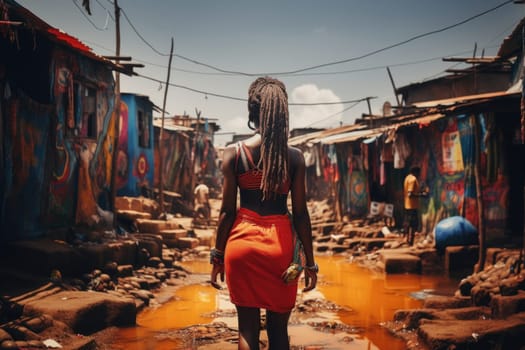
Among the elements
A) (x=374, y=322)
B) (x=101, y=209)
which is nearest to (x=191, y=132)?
(x=101, y=209)

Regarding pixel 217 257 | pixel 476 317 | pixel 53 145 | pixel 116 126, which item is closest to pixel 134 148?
pixel 116 126

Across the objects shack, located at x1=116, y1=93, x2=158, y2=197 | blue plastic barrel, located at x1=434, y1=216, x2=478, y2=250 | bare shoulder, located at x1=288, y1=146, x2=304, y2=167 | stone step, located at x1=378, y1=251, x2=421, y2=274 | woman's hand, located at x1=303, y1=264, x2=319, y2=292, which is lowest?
stone step, located at x1=378, y1=251, x2=421, y2=274

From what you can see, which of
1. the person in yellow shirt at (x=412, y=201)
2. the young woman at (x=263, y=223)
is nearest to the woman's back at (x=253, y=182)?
the young woman at (x=263, y=223)

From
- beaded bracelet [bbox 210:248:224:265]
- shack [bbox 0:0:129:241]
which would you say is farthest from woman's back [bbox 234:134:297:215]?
shack [bbox 0:0:129:241]

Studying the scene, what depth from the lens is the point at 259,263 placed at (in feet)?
10.2

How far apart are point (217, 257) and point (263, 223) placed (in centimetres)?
40

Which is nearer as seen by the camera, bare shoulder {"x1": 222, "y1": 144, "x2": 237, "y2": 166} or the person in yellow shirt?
bare shoulder {"x1": 222, "y1": 144, "x2": 237, "y2": 166}

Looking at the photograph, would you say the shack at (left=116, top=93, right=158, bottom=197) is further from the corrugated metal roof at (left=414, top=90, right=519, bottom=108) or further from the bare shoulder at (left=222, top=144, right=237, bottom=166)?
the bare shoulder at (left=222, top=144, right=237, bottom=166)

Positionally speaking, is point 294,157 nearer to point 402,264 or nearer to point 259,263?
point 259,263

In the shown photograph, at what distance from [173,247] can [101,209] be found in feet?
9.28

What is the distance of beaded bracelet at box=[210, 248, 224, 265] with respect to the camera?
332cm

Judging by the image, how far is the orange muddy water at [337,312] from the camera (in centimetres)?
603

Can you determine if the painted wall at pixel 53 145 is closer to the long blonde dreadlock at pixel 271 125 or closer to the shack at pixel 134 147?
the shack at pixel 134 147

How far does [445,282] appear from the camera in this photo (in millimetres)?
9867
